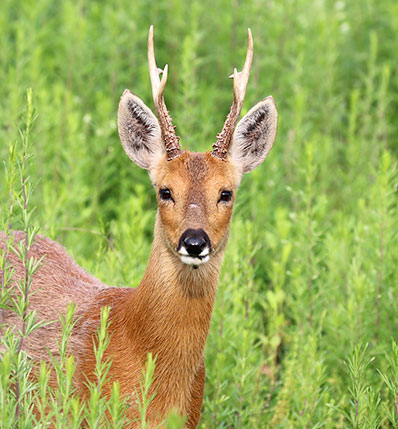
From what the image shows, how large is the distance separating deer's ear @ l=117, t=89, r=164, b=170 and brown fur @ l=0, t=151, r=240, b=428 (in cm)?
29

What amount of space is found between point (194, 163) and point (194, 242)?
64 centimetres

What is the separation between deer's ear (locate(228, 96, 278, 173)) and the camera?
17.8 ft

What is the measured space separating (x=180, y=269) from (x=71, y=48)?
467 centimetres

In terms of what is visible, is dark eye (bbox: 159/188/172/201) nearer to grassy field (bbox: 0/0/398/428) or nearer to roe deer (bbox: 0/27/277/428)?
roe deer (bbox: 0/27/277/428)

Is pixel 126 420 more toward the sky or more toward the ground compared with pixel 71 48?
more toward the ground

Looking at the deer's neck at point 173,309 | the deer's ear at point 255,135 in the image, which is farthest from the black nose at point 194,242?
the deer's ear at point 255,135

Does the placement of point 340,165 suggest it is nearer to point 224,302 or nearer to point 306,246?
point 306,246

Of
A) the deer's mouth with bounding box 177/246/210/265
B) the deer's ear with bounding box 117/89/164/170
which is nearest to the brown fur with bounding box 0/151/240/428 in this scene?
the deer's mouth with bounding box 177/246/210/265

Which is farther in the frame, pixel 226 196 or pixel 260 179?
pixel 260 179

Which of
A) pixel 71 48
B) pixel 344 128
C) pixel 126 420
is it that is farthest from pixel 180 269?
pixel 344 128

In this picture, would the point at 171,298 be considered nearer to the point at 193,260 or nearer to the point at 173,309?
the point at 173,309

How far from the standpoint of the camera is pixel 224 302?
590 cm

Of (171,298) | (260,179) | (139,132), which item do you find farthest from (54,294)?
(260,179)

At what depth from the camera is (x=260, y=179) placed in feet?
26.0
